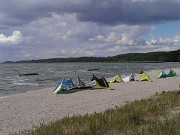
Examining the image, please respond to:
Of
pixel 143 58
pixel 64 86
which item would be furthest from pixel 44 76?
pixel 143 58

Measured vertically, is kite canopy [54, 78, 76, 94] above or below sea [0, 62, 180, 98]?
above

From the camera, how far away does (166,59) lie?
153375 mm

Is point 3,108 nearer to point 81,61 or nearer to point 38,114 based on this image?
point 38,114

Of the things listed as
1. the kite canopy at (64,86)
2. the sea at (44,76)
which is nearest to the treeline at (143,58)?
the sea at (44,76)

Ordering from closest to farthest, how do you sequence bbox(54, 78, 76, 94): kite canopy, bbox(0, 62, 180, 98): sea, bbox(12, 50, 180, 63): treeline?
1. bbox(54, 78, 76, 94): kite canopy
2. bbox(0, 62, 180, 98): sea
3. bbox(12, 50, 180, 63): treeline

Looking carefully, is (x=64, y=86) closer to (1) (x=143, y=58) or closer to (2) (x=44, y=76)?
(2) (x=44, y=76)

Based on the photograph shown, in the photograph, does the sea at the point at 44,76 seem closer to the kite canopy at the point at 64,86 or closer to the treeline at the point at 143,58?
the kite canopy at the point at 64,86

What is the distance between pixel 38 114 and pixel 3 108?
3074 mm

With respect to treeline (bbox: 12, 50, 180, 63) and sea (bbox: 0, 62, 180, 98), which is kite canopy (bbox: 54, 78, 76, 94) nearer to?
sea (bbox: 0, 62, 180, 98)

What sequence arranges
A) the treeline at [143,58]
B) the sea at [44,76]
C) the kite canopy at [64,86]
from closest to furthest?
the kite canopy at [64,86]
the sea at [44,76]
the treeline at [143,58]

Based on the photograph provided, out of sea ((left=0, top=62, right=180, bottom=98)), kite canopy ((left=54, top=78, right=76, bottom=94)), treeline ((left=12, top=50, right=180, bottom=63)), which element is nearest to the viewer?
kite canopy ((left=54, top=78, right=76, bottom=94))

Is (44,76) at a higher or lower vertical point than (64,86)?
lower

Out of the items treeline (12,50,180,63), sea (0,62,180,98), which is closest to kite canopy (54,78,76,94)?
sea (0,62,180,98)

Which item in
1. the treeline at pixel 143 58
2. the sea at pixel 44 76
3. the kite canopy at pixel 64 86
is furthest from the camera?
the treeline at pixel 143 58
